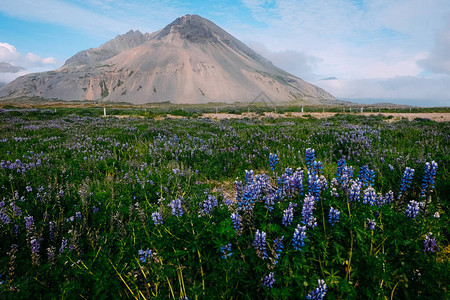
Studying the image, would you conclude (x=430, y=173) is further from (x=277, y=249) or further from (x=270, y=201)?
(x=277, y=249)

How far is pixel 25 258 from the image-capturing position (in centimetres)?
277

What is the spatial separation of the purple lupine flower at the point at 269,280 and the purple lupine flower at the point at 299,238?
1.18ft

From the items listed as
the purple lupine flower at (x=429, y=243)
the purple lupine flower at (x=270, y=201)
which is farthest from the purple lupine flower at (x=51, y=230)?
the purple lupine flower at (x=429, y=243)

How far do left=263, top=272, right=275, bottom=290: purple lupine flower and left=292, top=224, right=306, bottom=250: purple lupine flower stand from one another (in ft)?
1.18

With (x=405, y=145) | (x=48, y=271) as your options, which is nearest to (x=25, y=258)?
(x=48, y=271)

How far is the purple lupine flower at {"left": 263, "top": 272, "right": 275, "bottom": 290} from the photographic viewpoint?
2.04 m

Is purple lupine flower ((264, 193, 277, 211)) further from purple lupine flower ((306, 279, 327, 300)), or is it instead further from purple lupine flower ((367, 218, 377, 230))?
purple lupine flower ((367, 218, 377, 230))

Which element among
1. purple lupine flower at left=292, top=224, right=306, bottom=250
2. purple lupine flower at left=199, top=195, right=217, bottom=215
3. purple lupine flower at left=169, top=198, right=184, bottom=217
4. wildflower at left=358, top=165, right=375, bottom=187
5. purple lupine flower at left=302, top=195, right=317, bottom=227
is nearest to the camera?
purple lupine flower at left=292, top=224, right=306, bottom=250

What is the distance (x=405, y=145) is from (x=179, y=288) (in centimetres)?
914

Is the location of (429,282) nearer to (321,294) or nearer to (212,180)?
(321,294)

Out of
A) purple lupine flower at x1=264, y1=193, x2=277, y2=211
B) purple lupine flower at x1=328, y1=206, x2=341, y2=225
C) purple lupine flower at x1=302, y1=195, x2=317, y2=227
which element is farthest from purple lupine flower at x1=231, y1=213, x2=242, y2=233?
purple lupine flower at x1=328, y1=206, x2=341, y2=225

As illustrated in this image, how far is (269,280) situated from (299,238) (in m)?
0.49

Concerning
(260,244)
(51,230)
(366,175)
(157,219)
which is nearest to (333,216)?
(260,244)

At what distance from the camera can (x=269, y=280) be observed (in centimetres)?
206
